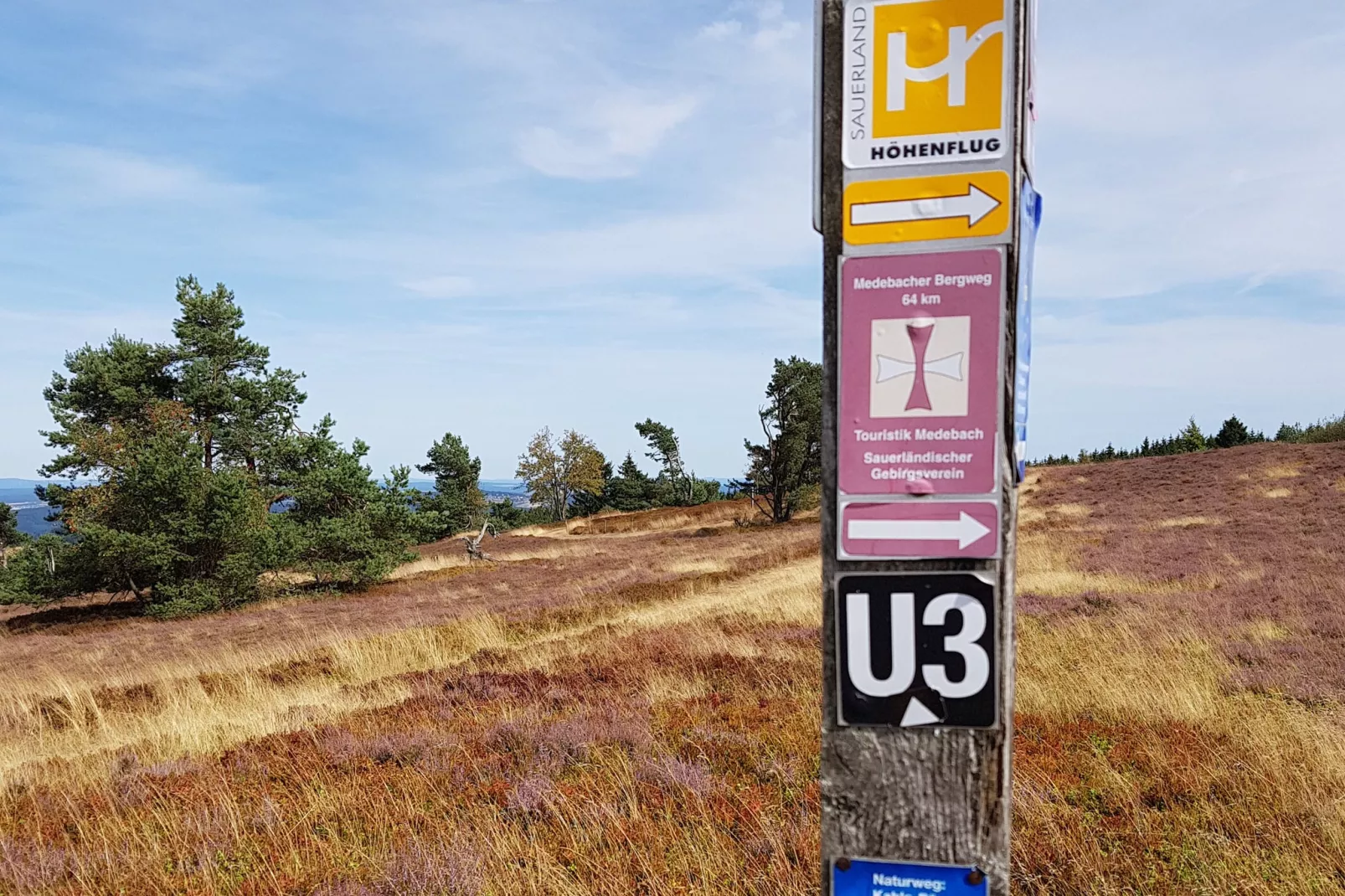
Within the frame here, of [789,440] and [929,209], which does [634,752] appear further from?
[789,440]

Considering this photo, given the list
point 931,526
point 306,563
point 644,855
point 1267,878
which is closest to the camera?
point 931,526

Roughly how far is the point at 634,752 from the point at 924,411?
481 centimetres

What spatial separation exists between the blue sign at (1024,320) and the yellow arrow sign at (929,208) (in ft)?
0.23

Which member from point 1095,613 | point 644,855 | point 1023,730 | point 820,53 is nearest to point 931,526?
point 820,53

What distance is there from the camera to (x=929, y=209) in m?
1.37

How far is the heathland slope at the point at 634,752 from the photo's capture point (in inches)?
154

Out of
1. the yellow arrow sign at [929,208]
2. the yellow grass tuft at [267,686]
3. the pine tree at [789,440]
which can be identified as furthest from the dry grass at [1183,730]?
the pine tree at [789,440]

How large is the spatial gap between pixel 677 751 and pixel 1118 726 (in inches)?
129

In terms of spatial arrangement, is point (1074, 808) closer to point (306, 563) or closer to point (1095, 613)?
point (1095, 613)

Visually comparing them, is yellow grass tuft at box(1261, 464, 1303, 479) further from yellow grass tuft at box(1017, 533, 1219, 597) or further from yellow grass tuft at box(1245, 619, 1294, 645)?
yellow grass tuft at box(1245, 619, 1294, 645)

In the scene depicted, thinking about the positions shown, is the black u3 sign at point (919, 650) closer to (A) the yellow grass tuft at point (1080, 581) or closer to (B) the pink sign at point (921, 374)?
(B) the pink sign at point (921, 374)

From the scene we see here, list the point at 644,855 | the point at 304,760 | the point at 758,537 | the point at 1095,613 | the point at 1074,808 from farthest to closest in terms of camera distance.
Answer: the point at 758,537, the point at 1095,613, the point at 304,760, the point at 1074,808, the point at 644,855

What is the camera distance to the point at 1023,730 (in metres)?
5.73

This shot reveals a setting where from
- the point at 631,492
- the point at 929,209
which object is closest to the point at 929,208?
the point at 929,209
